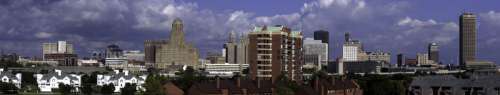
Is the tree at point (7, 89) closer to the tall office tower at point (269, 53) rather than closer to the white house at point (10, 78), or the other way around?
the white house at point (10, 78)

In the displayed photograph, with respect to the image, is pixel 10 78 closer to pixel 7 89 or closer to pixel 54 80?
pixel 54 80

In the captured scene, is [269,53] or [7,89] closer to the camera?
[7,89]

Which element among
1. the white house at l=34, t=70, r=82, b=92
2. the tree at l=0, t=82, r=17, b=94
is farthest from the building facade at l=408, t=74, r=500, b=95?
the white house at l=34, t=70, r=82, b=92

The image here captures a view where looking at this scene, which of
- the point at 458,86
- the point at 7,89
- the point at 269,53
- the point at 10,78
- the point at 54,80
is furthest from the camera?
the point at 54,80

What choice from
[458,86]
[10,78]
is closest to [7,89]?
[10,78]

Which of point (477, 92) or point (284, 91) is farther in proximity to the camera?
point (477, 92)

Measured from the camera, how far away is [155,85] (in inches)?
3248

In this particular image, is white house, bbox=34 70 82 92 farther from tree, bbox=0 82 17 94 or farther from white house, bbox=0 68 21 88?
tree, bbox=0 82 17 94

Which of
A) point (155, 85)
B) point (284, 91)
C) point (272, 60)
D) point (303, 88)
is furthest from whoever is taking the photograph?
point (272, 60)

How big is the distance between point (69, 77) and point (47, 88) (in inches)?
311

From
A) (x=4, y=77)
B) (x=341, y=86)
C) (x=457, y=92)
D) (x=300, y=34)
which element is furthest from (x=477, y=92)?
(x=4, y=77)

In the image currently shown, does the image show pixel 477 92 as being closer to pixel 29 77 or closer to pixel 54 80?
pixel 54 80

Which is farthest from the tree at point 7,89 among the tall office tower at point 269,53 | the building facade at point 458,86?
the building facade at point 458,86

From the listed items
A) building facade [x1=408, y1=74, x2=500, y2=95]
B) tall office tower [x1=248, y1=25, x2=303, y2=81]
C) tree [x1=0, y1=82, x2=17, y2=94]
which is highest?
tall office tower [x1=248, y1=25, x2=303, y2=81]
